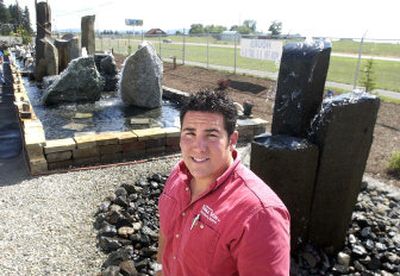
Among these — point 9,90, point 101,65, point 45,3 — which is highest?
point 45,3

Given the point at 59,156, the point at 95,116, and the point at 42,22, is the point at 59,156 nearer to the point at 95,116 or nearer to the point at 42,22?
the point at 95,116

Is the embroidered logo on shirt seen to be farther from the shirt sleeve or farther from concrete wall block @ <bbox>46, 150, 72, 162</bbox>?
concrete wall block @ <bbox>46, 150, 72, 162</bbox>

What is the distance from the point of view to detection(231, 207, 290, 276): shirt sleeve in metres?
1.44

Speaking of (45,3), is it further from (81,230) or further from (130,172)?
(81,230)

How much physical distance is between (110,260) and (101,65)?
31.2 ft

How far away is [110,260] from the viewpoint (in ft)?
10.8

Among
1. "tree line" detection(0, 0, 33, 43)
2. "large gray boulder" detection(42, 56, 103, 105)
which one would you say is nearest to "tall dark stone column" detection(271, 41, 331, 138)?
"large gray boulder" detection(42, 56, 103, 105)

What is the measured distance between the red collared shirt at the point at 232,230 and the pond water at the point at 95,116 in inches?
219

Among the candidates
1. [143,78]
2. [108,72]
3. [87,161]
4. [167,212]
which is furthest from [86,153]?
[108,72]

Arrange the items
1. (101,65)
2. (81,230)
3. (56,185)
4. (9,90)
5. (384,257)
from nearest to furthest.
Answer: (384,257), (81,230), (56,185), (101,65), (9,90)

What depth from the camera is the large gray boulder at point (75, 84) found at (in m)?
9.29

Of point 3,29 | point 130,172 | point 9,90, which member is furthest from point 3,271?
point 3,29

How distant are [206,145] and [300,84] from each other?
78.1 inches

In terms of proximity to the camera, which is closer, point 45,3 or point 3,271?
point 3,271
